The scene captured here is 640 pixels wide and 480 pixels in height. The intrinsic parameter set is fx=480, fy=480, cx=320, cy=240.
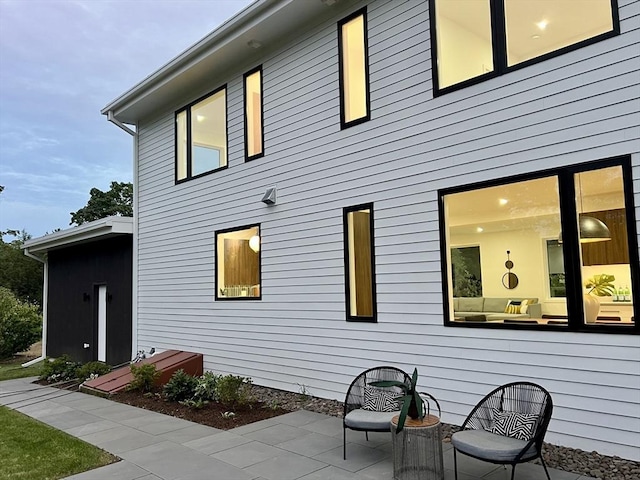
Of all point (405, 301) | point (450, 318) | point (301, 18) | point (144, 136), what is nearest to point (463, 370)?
point (450, 318)

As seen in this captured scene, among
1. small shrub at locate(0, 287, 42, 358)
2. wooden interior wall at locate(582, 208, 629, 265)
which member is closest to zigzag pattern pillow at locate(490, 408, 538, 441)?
wooden interior wall at locate(582, 208, 629, 265)

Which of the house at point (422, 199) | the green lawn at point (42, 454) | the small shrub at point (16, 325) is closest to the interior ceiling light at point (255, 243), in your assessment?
the house at point (422, 199)

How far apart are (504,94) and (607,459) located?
337cm

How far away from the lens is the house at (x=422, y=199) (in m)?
4.09

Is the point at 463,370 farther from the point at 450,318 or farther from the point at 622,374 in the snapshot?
the point at 622,374

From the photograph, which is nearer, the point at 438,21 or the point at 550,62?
the point at 550,62

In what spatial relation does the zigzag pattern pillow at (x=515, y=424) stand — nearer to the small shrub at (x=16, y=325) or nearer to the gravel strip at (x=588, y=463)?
the gravel strip at (x=588, y=463)

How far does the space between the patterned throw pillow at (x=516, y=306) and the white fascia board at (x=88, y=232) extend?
317 inches

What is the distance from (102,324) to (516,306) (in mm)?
9348

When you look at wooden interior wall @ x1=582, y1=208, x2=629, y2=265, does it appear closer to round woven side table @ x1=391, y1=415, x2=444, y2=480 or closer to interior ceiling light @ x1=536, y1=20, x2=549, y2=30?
interior ceiling light @ x1=536, y1=20, x2=549, y2=30

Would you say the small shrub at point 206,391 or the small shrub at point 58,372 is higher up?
the small shrub at point 206,391

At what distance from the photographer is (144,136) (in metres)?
10.3

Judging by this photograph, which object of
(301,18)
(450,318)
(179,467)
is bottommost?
(179,467)

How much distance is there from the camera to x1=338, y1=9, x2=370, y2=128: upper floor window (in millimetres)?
6160
